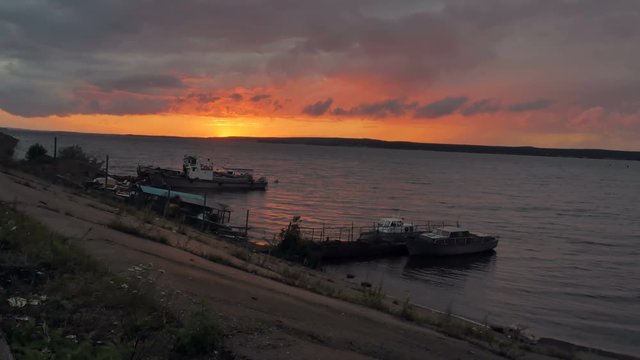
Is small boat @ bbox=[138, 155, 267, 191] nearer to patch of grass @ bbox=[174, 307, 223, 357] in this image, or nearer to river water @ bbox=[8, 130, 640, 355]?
river water @ bbox=[8, 130, 640, 355]

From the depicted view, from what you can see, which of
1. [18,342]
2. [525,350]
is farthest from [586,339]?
[18,342]

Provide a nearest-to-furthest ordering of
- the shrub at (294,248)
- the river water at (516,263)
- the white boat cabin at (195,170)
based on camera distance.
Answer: the river water at (516,263) < the shrub at (294,248) < the white boat cabin at (195,170)

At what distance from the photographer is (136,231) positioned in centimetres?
1723

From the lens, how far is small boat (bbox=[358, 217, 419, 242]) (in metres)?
42.2

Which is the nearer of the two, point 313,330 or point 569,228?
point 313,330

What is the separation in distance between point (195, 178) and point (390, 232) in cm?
4142

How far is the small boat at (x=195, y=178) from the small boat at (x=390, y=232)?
36700 mm

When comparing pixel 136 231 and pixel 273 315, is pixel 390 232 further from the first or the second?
pixel 273 315

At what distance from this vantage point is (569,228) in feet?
199

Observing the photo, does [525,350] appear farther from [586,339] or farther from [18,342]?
[18,342]

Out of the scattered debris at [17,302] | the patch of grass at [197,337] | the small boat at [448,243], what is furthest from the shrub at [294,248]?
the scattered debris at [17,302]

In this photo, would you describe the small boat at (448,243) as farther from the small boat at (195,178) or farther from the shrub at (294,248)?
the small boat at (195,178)

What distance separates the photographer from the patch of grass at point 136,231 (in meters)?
16.7

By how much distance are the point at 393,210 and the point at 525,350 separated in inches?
2068
